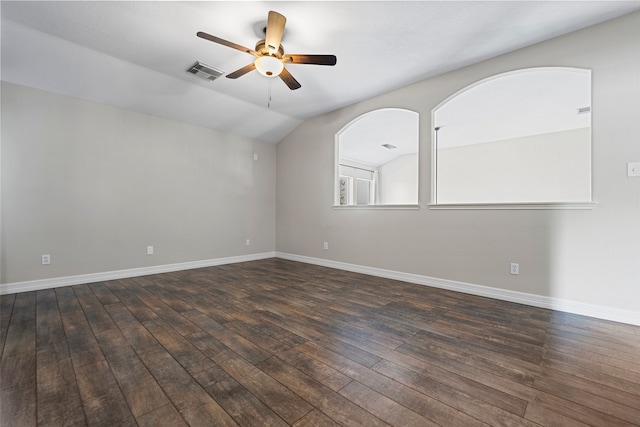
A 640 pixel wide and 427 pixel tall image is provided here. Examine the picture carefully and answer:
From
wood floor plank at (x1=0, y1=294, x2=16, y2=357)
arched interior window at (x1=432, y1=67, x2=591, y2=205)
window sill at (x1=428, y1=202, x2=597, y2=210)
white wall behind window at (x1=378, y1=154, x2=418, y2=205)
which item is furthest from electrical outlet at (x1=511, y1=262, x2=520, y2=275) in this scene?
white wall behind window at (x1=378, y1=154, x2=418, y2=205)

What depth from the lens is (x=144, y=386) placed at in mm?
1528

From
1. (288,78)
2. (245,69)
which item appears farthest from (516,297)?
(245,69)

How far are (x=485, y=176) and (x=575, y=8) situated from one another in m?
5.04

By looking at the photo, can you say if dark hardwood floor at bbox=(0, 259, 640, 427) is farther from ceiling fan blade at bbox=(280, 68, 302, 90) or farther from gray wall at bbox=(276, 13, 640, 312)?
ceiling fan blade at bbox=(280, 68, 302, 90)

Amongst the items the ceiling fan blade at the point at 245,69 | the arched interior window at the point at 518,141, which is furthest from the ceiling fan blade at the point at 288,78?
the arched interior window at the point at 518,141

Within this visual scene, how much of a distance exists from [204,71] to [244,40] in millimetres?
914

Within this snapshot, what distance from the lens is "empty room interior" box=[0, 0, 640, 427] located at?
1528 millimetres

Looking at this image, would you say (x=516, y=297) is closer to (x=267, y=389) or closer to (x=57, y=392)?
A: (x=267, y=389)

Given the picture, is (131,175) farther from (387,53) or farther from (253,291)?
(387,53)

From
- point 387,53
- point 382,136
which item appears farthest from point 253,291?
point 382,136

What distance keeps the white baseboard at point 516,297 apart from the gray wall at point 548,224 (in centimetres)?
5

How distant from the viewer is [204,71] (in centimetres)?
342

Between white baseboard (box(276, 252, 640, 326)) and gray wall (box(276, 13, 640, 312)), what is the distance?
0.05 meters

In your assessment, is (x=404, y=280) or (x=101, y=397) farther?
(x=404, y=280)
